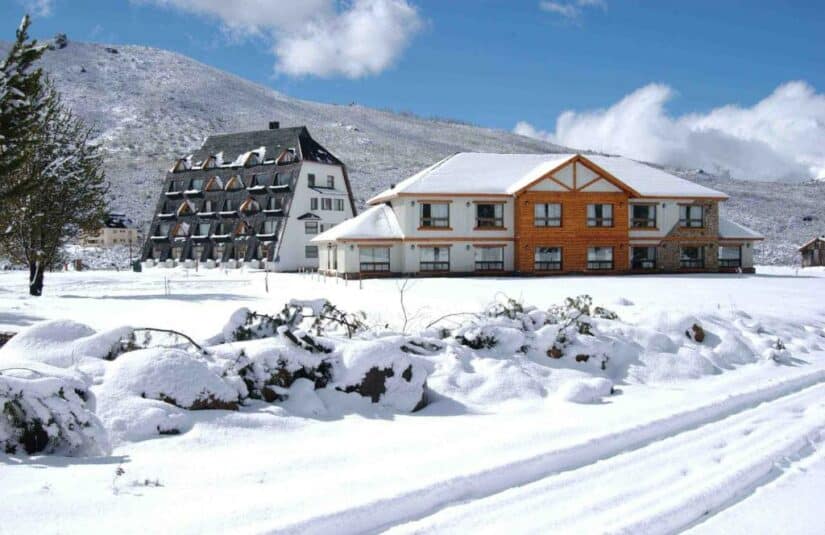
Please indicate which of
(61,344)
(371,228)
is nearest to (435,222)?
(371,228)

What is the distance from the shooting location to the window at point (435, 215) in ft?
132

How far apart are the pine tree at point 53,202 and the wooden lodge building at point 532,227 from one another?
14.1m

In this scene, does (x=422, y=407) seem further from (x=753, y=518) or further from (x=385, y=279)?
(x=385, y=279)

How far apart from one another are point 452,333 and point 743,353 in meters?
5.55

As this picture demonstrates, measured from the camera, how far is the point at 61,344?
845 cm

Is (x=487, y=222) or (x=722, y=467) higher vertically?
(x=487, y=222)

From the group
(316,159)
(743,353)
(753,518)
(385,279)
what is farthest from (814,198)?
(753,518)

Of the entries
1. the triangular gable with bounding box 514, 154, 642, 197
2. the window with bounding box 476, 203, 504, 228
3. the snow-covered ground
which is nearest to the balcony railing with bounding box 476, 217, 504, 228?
the window with bounding box 476, 203, 504, 228

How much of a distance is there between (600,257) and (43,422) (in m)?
39.2

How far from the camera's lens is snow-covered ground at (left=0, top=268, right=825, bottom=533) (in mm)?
5266

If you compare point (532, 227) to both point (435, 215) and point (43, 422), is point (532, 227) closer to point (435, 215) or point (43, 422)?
point (435, 215)

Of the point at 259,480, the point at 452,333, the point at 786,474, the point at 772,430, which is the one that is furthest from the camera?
the point at 452,333

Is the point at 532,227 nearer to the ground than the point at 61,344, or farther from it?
farther from it

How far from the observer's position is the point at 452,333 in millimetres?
11695
